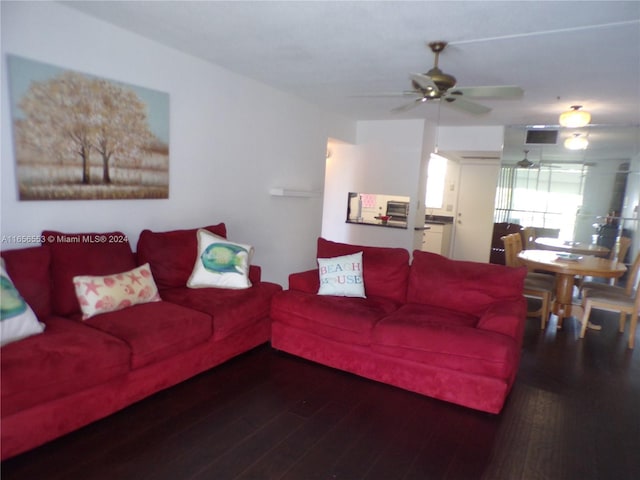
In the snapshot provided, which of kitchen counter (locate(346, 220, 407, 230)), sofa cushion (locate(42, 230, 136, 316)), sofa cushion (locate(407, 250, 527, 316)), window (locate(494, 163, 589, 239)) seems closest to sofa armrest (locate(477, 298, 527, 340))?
sofa cushion (locate(407, 250, 527, 316))

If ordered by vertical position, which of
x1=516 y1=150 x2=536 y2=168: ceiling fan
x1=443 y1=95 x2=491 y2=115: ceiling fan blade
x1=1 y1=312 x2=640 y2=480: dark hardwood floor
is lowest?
x1=1 y1=312 x2=640 y2=480: dark hardwood floor

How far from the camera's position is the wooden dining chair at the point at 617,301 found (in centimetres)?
392

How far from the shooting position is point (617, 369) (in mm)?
3414

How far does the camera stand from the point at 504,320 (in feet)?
8.75

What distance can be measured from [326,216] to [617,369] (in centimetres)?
435

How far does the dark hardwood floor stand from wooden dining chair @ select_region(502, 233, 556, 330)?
1268 mm

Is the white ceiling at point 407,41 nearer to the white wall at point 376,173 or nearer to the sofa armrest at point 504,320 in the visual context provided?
the white wall at point 376,173

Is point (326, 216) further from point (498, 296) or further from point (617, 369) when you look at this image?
point (617, 369)

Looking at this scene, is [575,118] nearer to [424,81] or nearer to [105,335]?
[424,81]

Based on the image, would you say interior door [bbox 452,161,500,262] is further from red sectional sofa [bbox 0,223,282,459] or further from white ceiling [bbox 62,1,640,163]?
red sectional sofa [bbox 0,223,282,459]

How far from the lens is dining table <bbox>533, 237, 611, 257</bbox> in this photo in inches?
201

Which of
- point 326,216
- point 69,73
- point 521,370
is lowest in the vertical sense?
point 521,370

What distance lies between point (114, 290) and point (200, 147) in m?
1.67

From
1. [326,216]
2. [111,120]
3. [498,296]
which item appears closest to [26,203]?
[111,120]
